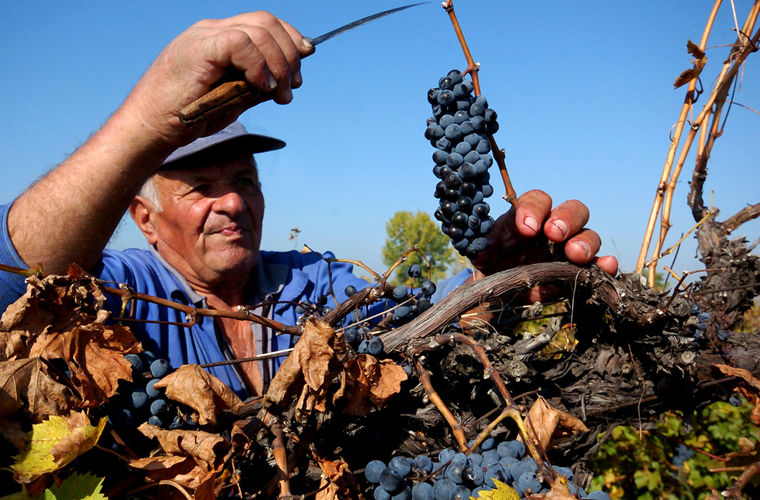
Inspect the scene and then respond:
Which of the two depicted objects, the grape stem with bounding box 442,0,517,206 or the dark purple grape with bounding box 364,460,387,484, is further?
the grape stem with bounding box 442,0,517,206

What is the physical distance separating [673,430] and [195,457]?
224 centimetres

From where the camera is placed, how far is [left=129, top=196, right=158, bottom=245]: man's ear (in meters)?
2.64

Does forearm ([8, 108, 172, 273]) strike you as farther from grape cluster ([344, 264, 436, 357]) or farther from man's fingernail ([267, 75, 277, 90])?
grape cluster ([344, 264, 436, 357])

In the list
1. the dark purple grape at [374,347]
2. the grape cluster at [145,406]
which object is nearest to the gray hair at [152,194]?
the grape cluster at [145,406]

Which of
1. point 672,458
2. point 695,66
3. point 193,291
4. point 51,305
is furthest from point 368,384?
point 672,458

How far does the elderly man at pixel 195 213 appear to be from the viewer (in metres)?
1.37

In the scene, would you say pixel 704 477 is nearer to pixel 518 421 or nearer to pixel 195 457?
pixel 518 421

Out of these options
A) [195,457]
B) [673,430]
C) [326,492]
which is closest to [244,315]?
[195,457]

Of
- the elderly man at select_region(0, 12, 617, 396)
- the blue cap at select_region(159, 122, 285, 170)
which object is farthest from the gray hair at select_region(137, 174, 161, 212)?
the blue cap at select_region(159, 122, 285, 170)

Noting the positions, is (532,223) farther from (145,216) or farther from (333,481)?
(145,216)

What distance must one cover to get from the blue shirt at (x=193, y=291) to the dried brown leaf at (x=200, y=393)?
0.46m

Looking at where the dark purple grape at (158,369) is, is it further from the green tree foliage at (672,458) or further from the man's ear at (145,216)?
the green tree foliage at (672,458)

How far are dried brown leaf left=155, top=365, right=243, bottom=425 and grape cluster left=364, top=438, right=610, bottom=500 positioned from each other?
1.10ft

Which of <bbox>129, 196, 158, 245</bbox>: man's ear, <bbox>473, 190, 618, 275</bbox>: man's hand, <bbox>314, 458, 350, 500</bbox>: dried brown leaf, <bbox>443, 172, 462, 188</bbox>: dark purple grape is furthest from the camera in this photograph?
<bbox>129, 196, 158, 245</bbox>: man's ear
